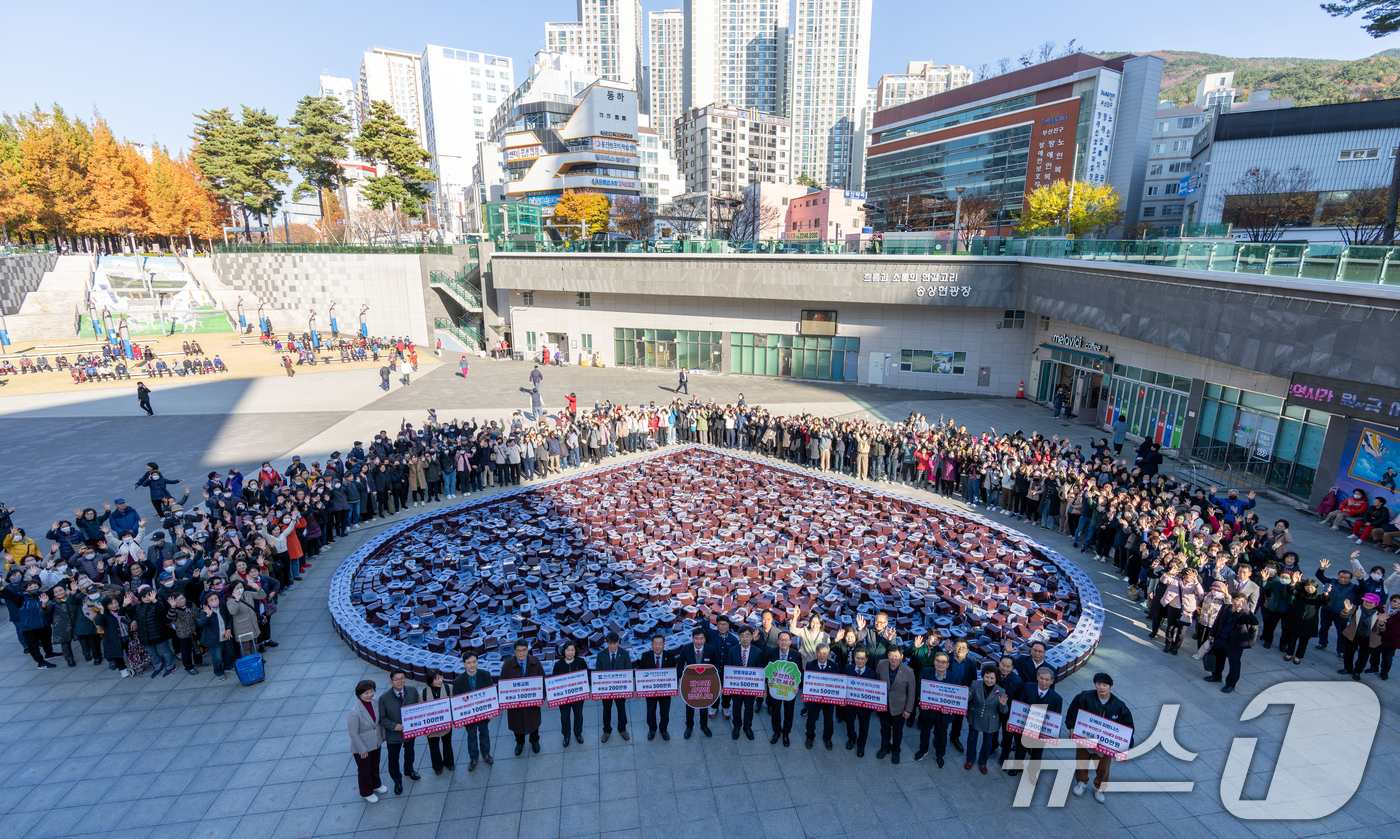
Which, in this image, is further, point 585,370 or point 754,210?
point 754,210

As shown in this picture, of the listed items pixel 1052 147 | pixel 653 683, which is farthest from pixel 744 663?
pixel 1052 147

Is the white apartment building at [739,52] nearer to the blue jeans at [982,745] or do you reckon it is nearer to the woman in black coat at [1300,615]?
the woman in black coat at [1300,615]

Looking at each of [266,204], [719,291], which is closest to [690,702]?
[719,291]

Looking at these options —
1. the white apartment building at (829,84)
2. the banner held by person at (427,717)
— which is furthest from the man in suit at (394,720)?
the white apartment building at (829,84)

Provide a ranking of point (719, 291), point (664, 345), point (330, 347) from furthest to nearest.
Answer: point (330, 347) < point (664, 345) < point (719, 291)

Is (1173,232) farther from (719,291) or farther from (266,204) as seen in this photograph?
A: (266,204)

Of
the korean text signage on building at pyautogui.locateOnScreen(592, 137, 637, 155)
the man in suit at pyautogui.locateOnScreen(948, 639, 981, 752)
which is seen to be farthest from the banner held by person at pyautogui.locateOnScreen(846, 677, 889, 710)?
the korean text signage on building at pyautogui.locateOnScreen(592, 137, 637, 155)

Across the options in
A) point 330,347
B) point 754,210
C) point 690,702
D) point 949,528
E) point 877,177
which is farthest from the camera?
point 877,177

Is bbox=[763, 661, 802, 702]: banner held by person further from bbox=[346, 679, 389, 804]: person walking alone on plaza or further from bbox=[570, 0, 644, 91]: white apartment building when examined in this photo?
bbox=[570, 0, 644, 91]: white apartment building
